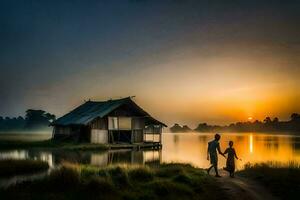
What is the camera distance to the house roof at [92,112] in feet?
149

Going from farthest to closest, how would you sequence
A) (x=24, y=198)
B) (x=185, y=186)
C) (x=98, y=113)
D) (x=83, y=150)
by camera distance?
1. (x=98, y=113)
2. (x=83, y=150)
3. (x=185, y=186)
4. (x=24, y=198)

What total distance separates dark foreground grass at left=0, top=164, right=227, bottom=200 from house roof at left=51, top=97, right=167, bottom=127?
30.0 metres

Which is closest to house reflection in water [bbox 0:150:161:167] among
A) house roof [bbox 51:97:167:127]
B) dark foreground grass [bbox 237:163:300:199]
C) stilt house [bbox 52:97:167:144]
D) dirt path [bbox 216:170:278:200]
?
stilt house [bbox 52:97:167:144]

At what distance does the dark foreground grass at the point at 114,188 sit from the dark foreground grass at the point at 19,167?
7502 mm

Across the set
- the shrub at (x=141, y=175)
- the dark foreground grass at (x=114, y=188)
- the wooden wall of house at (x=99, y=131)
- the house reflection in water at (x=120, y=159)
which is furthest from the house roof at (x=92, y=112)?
the dark foreground grass at (x=114, y=188)

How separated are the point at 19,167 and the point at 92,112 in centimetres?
2757

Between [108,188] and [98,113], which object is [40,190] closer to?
[108,188]

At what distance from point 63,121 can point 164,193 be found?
41.8 metres

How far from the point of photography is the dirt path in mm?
12164

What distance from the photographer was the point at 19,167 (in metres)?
21.7

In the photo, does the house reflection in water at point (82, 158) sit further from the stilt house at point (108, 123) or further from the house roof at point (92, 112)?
the house roof at point (92, 112)

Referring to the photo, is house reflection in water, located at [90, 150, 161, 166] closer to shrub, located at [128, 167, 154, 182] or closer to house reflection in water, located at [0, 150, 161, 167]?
house reflection in water, located at [0, 150, 161, 167]

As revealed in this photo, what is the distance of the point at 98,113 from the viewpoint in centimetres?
4609

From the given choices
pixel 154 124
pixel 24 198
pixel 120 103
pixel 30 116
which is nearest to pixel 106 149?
Answer: pixel 120 103
